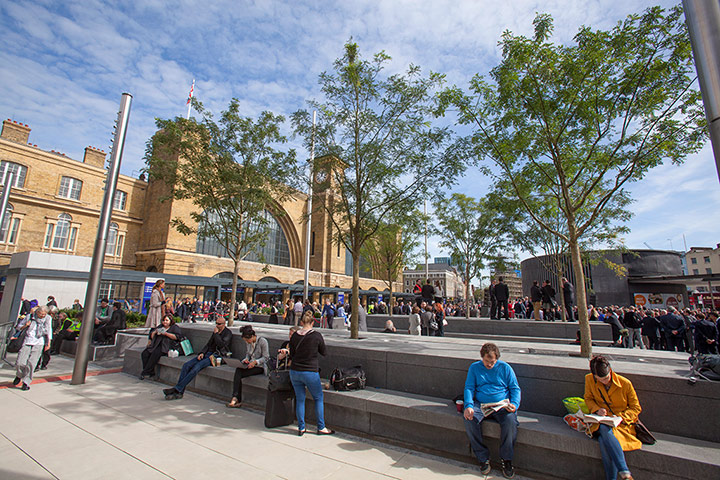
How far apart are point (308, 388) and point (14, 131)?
4188 cm

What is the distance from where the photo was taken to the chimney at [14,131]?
29.9 metres

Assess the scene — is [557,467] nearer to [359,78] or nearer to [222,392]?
[222,392]

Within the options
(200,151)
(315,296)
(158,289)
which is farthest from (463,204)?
(315,296)

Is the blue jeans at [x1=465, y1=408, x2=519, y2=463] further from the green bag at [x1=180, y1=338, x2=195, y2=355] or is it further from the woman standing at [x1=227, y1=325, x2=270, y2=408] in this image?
the green bag at [x1=180, y1=338, x2=195, y2=355]

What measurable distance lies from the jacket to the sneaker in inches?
36.7

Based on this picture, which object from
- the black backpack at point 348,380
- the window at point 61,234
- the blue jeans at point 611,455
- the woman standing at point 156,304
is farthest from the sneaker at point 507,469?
the window at point 61,234

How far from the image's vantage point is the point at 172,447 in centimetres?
425

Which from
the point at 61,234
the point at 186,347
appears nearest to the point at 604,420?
the point at 186,347

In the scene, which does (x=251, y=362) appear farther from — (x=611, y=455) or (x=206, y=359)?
(x=611, y=455)

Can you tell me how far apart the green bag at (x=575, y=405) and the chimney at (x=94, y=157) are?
45.2 metres

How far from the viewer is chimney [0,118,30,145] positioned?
29.9 m

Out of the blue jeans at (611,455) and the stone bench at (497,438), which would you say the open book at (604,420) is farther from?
the stone bench at (497,438)

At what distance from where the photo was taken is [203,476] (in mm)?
3529

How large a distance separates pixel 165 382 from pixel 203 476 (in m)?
5.33
